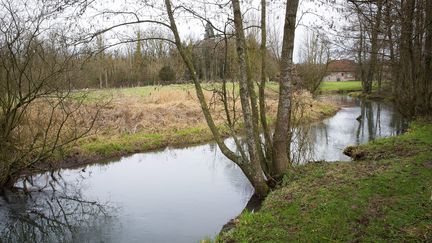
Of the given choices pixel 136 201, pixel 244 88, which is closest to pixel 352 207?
pixel 244 88

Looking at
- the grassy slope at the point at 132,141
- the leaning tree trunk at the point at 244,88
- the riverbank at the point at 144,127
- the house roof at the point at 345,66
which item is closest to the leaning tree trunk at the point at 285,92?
the leaning tree trunk at the point at 244,88

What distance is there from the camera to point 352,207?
588 centimetres

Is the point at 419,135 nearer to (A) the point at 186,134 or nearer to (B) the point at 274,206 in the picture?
(B) the point at 274,206

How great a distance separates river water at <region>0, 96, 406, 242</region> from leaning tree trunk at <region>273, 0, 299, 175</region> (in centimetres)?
135

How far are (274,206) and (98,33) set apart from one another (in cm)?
490

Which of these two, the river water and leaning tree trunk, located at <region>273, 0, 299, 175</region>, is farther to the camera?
leaning tree trunk, located at <region>273, 0, 299, 175</region>

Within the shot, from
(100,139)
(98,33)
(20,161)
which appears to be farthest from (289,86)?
(100,139)

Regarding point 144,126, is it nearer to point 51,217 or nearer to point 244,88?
point 51,217

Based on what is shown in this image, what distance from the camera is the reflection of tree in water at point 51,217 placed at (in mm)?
7793

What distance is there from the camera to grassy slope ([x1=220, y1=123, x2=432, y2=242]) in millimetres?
5172

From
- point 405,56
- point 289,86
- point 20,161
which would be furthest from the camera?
point 405,56

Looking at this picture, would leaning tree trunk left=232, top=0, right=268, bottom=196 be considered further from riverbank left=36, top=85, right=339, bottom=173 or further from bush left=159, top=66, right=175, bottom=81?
bush left=159, top=66, right=175, bottom=81

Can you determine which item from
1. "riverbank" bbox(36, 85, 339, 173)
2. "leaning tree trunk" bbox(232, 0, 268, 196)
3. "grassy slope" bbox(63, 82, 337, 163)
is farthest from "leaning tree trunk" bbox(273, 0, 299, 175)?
"grassy slope" bbox(63, 82, 337, 163)

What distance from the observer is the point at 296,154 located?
11078 millimetres
